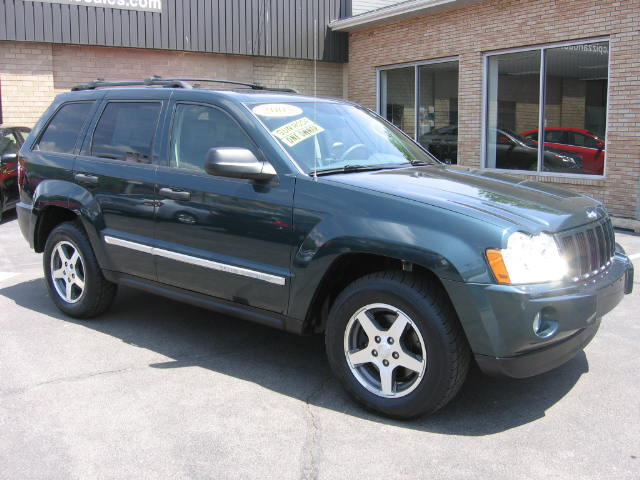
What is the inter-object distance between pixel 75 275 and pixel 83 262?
0.21m

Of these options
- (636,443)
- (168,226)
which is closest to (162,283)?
(168,226)

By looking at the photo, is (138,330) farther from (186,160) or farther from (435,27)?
(435,27)

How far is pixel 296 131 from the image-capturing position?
14.1ft

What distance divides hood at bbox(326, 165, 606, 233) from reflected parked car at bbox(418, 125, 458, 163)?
9.88 metres

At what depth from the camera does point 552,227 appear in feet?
11.3

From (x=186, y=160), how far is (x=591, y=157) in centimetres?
884

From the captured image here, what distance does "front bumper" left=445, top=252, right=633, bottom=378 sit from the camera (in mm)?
3193

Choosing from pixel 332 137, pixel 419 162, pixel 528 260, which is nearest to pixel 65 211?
pixel 332 137

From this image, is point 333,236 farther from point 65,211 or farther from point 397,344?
point 65,211

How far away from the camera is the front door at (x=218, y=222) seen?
3965 millimetres

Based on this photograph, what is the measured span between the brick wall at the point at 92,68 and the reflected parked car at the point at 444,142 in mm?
2930

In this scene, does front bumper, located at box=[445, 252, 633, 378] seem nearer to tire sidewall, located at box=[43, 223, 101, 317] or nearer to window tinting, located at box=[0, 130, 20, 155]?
tire sidewall, located at box=[43, 223, 101, 317]

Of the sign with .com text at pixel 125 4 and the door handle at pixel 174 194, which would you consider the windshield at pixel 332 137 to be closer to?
the door handle at pixel 174 194

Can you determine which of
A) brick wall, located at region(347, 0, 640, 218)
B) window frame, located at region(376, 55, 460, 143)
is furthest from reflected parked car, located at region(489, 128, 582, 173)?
window frame, located at region(376, 55, 460, 143)
